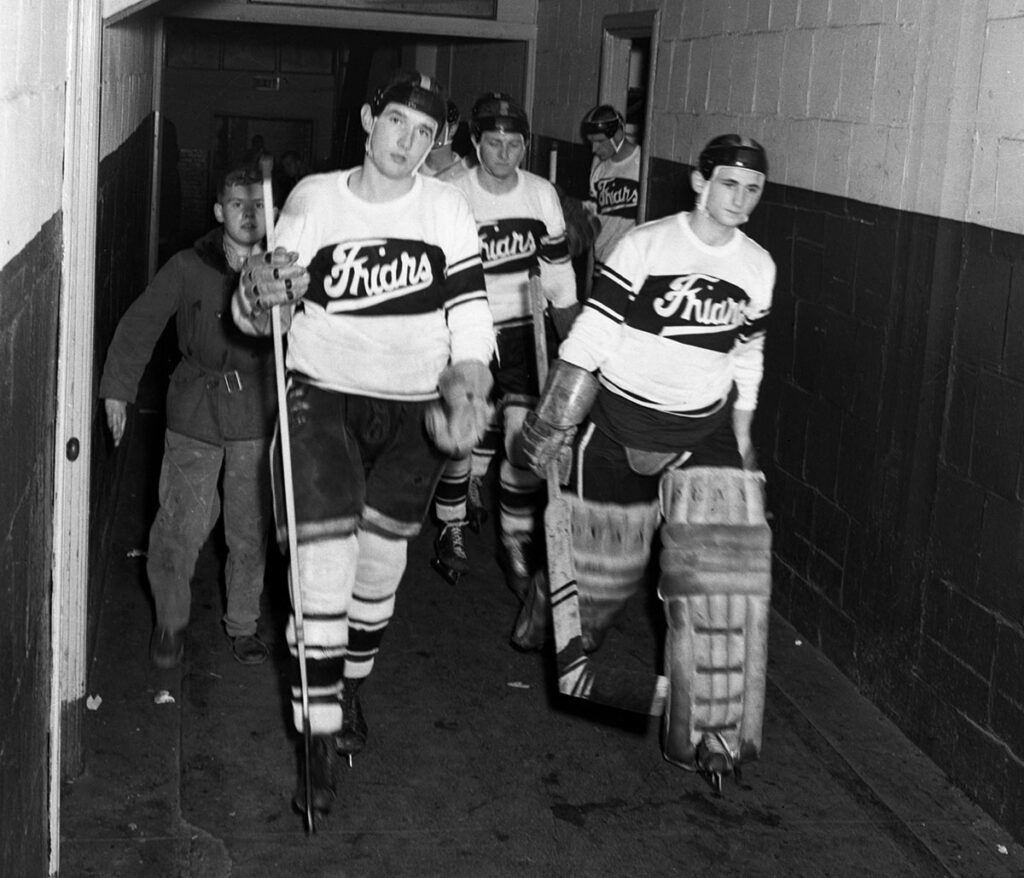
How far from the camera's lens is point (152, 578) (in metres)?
6.06

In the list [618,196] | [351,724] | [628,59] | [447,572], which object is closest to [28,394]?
[351,724]

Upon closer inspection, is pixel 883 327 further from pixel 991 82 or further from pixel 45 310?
pixel 45 310

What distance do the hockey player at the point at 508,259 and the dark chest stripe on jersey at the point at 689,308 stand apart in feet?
6.53

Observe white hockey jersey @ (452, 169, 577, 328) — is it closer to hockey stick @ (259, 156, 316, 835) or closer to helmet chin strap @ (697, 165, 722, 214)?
helmet chin strap @ (697, 165, 722, 214)

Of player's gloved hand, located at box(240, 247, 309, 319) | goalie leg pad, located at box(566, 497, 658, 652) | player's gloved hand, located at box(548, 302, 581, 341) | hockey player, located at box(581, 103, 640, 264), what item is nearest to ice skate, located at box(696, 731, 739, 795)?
goalie leg pad, located at box(566, 497, 658, 652)

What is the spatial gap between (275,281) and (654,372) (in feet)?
5.09

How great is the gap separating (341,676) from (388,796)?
447 millimetres

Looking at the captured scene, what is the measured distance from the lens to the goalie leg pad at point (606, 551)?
5664mm

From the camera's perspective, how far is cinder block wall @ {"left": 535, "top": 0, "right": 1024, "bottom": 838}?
5.14 meters

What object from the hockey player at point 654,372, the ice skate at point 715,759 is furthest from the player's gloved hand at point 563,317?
the ice skate at point 715,759

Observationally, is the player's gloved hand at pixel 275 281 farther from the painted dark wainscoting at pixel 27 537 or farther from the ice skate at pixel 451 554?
the ice skate at pixel 451 554

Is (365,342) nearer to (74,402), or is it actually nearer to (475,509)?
(74,402)

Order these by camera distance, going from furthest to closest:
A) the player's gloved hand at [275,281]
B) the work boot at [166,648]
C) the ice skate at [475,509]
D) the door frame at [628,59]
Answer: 1. the door frame at [628,59]
2. the ice skate at [475,509]
3. the work boot at [166,648]
4. the player's gloved hand at [275,281]

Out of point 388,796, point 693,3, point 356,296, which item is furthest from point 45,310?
point 693,3
